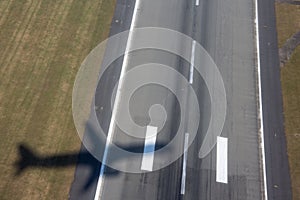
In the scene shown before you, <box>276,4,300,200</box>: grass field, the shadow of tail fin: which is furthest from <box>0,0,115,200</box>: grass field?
<box>276,4,300,200</box>: grass field

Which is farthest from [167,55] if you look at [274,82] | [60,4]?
[60,4]

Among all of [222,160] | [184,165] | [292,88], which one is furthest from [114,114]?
[292,88]

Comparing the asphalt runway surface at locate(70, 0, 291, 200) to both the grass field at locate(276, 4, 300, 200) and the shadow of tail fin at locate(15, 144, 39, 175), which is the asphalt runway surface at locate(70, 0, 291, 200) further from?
the shadow of tail fin at locate(15, 144, 39, 175)

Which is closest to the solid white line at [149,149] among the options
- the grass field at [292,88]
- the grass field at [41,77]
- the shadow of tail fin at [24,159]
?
the grass field at [41,77]

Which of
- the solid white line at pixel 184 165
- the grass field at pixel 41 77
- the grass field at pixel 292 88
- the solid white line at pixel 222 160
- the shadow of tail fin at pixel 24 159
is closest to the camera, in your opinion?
the grass field at pixel 41 77

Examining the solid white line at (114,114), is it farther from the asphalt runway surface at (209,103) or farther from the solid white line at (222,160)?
the solid white line at (222,160)
